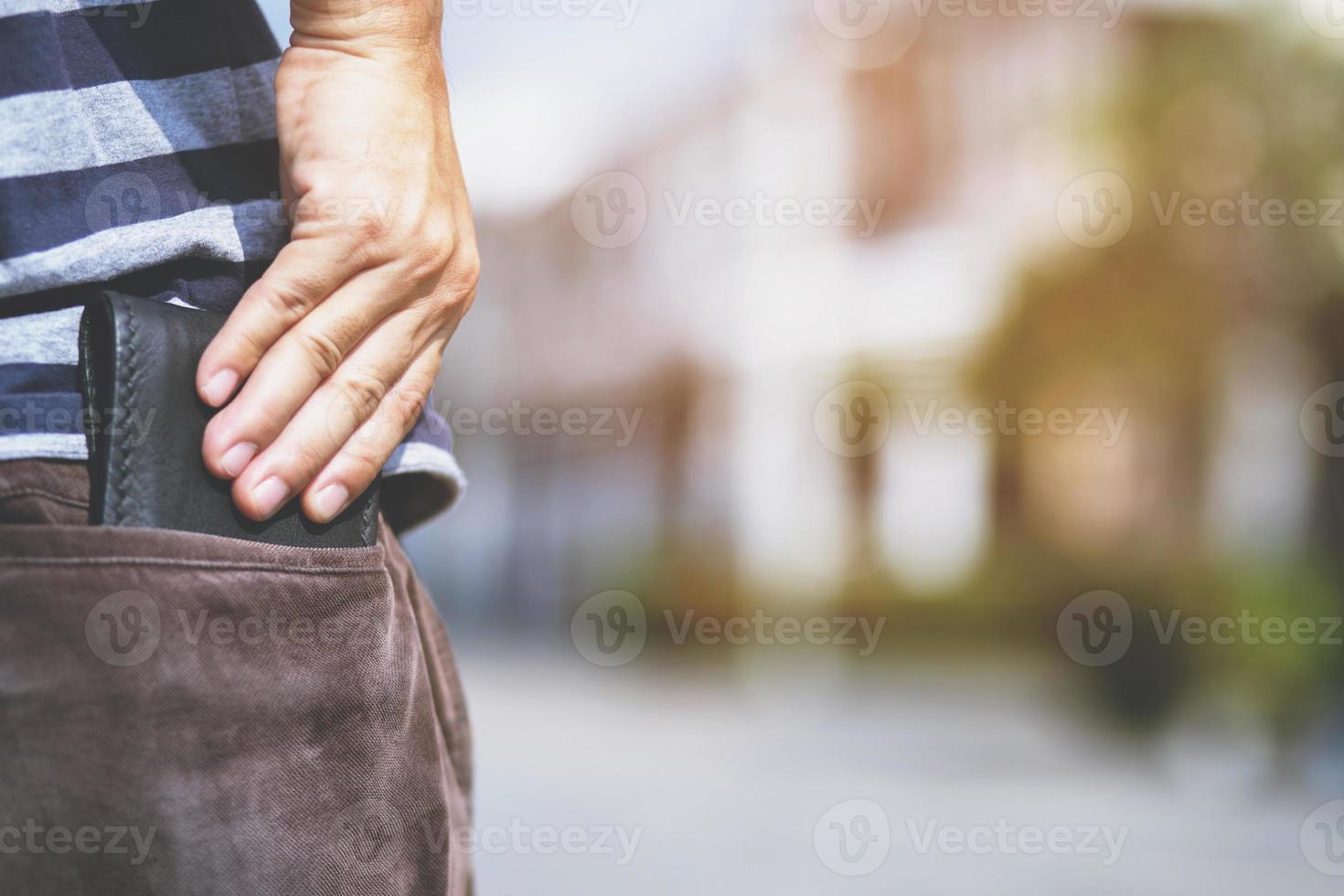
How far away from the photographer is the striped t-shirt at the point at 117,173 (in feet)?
3.24

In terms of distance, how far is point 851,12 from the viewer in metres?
16.3

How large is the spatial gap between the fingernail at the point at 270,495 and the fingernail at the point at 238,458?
0.02 meters

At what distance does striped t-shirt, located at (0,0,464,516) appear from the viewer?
0.99 m

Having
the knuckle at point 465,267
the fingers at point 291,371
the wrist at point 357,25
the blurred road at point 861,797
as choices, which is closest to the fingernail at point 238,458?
the fingers at point 291,371

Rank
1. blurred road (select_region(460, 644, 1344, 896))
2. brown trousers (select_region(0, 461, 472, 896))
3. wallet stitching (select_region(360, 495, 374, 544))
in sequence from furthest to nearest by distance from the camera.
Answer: blurred road (select_region(460, 644, 1344, 896)), wallet stitching (select_region(360, 495, 374, 544)), brown trousers (select_region(0, 461, 472, 896))

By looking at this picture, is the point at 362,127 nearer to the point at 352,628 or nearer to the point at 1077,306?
the point at 352,628

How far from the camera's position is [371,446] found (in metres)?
1.12

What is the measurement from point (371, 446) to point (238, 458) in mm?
133

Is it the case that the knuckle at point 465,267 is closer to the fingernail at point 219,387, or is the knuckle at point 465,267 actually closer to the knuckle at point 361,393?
the knuckle at point 361,393

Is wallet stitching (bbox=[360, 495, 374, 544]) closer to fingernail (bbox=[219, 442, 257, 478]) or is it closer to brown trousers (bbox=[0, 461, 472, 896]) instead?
brown trousers (bbox=[0, 461, 472, 896])

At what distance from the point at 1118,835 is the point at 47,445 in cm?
727

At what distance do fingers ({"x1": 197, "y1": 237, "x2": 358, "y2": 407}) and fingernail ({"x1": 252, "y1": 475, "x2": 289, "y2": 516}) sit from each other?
87 mm

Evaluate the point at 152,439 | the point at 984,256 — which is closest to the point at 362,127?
the point at 152,439

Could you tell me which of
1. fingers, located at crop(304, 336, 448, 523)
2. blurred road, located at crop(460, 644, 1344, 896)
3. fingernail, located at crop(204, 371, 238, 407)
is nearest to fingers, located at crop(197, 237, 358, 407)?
fingernail, located at crop(204, 371, 238, 407)
